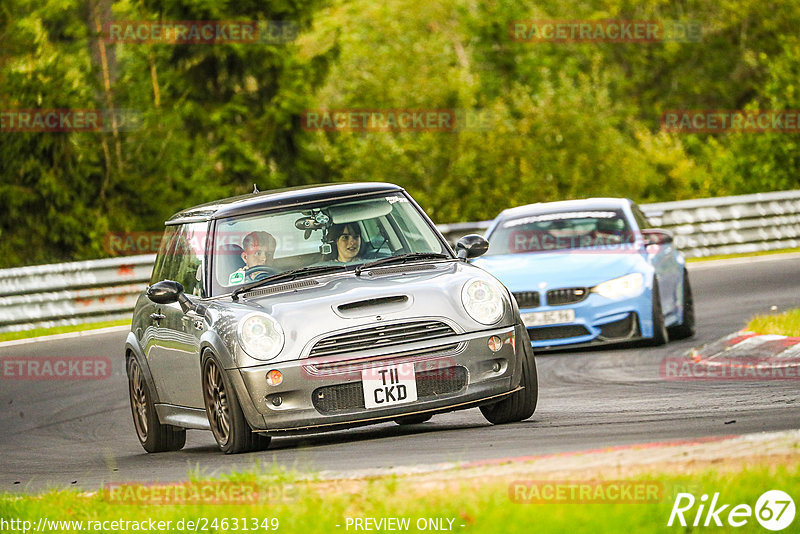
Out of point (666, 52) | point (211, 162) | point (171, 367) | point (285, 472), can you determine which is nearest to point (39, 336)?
point (171, 367)

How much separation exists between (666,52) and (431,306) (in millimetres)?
56180

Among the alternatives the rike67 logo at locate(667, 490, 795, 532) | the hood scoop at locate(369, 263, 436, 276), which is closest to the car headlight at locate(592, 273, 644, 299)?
the hood scoop at locate(369, 263, 436, 276)

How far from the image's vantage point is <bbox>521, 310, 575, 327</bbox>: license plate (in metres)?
14.2

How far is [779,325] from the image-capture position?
44.7ft

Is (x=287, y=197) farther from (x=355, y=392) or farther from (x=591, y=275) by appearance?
(x=591, y=275)

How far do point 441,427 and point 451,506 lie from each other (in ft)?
12.3

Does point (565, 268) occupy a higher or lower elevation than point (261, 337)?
→ lower

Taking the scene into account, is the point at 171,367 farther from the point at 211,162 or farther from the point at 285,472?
the point at 211,162

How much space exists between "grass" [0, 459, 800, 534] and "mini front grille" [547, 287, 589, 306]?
7616mm

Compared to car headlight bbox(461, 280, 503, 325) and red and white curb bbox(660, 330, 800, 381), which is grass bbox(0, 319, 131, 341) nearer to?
red and white curb bbox(660, 330, 800, 381)

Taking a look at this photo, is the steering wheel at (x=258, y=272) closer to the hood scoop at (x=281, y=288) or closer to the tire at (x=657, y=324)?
the hood scoop at (x=281, y=288)

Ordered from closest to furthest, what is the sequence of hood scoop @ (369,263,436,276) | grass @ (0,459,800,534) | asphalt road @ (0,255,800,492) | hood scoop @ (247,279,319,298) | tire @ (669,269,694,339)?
grass @ (0,459,800,534) < asphalt road @ (0,255,800,492) < hood scoop @ (247,279,319,298) < hood scoop @ (369,263,436,276) < tire @ (669,269,694,339)

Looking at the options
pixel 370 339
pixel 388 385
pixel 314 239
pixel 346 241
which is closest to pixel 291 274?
pixel 314 239

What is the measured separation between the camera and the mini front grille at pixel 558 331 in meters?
14.2
